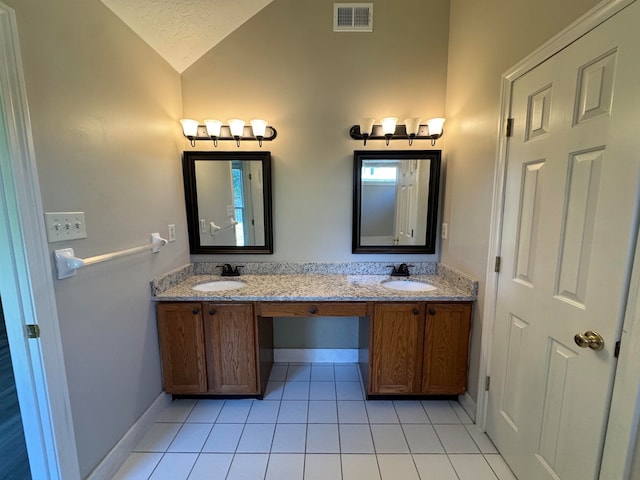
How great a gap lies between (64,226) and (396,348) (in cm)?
194

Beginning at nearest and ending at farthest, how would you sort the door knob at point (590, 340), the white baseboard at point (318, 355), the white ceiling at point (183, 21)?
the door knob at point (590, 340)
the white ceiling at point (183, 21)
the white baseboard at point (318, 355)

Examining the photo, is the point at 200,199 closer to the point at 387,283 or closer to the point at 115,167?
the point at 115,167

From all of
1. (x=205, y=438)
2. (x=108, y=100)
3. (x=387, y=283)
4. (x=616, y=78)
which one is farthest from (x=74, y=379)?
(x=616, y=78)

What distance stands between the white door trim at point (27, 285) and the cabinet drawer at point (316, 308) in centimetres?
103

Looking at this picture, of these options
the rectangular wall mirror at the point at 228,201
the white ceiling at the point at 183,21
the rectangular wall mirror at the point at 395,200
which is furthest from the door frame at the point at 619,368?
the white ceiling at the point at 183,21

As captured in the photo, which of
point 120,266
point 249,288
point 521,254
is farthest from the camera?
point 249,288

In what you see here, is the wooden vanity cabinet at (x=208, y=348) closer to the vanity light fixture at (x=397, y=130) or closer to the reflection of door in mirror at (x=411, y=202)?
the reflection of door in mirror at (x=411, y=202)

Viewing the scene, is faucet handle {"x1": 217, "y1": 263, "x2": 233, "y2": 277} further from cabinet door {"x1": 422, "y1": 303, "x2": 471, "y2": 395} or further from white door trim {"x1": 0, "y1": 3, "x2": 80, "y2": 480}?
cabinet door {"x1": 422, "y1": 303, "x2": 471, "y2": 395}

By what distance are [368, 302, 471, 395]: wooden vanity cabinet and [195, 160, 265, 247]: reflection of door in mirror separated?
3.95ft

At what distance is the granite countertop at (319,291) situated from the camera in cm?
183

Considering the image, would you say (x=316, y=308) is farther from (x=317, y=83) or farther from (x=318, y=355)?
(x=317, y=83)

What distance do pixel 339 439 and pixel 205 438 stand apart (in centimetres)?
81

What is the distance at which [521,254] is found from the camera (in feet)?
4.55

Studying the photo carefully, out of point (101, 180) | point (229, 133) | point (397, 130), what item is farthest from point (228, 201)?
point (397, 130)
